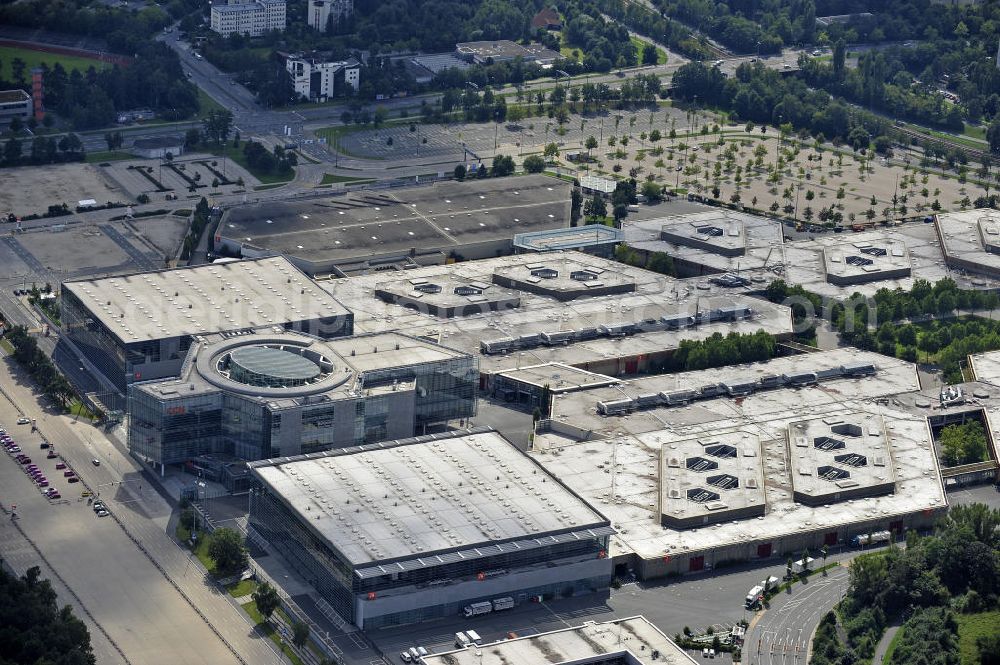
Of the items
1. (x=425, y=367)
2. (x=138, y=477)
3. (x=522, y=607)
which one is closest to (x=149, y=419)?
(x=138, y=477)

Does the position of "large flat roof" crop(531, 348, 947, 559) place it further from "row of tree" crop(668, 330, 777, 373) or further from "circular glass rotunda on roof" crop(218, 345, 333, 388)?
"circular glass rotunda on roof" crop(218, 345, 333, 388)

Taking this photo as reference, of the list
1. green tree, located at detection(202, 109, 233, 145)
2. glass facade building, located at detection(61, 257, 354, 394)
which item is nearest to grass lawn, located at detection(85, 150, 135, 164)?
green tree, located at detection(202, 109, 233, 145)

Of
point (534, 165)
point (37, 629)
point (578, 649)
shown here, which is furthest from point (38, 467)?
point (534, 165)

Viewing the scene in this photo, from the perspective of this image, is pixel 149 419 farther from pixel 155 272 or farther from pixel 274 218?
pixel 274 218

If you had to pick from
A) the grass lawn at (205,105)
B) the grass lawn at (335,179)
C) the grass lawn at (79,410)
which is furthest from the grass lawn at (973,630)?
the grass lawn at (205,105)

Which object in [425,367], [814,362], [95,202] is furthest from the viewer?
[95,202]

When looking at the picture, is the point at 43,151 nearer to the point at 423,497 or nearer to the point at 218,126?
the point at 218,126

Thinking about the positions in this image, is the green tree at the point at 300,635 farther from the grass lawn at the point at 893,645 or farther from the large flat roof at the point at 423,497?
the grass lawn at the point at 893,645
